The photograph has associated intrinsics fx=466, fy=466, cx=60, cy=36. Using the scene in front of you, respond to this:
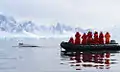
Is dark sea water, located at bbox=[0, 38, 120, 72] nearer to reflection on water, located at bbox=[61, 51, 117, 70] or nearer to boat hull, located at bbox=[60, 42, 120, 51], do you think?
reflection on water, located at bbox=[61, 51, 117, 70]

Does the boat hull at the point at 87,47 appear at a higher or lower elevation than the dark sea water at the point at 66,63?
higher

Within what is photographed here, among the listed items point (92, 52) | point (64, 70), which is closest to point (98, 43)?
point (92, 52)

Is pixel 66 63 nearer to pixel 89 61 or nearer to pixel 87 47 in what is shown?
pixel 89 61

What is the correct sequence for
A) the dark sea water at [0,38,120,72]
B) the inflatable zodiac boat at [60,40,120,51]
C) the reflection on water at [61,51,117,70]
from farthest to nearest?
the inflatable zodiac boat at [60,40,120,51] < the reflection on water at [61,51,117,70] < the dark sea water at [0,38,120,72]

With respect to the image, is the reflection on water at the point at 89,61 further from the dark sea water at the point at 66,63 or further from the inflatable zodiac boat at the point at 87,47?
the inflatable zodiac boat at the point at 87,47

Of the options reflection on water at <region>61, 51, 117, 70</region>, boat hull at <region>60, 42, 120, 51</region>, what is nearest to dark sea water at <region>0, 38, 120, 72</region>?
reflection on water at <region>61, 51, 117, 70</region>

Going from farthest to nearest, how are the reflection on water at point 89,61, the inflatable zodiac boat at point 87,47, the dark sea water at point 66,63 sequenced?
the inflatable zodiac boat at point 87,47 → the reflection on water at point 89,61 → the dark sea water at point 66,63

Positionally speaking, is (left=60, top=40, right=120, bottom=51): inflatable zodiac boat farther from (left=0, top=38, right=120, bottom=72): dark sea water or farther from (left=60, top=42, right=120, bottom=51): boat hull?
(left=0, top=38, right=120, bottom=72): dark sea water

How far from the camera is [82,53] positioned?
7156 centimetres

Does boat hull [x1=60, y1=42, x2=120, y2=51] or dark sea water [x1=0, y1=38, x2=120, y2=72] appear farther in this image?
boat hull [x1=60, y1=42, x2=120, y2=51]

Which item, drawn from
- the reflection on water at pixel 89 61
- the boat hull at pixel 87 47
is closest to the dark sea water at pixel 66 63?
the reflection on water at pixel 89 61

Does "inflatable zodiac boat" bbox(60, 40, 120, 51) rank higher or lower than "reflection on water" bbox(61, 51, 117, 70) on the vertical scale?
higher

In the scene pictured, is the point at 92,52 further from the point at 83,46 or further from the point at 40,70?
the point at 40,70

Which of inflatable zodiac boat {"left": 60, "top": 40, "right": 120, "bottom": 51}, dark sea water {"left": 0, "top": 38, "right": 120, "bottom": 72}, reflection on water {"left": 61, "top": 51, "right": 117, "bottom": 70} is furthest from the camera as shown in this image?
inflatable zodiac boat {"left": 60, "top": 40, "right": 120, "bottom": 51}
